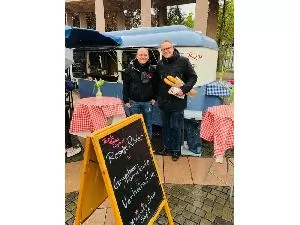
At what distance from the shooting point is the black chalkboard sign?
2.22 m

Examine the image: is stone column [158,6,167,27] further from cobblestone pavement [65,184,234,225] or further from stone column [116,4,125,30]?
cobblestone pavement [65,184,234,225]

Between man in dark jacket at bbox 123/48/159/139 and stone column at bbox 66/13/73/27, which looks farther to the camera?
stone column at bbox 66/13/73/27

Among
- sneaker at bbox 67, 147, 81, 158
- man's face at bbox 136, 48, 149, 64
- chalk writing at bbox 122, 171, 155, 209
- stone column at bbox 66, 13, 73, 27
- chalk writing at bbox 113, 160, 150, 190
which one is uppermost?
stone column at bbox 66, 13, 73, 27

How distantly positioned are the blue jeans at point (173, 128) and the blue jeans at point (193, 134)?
353mm

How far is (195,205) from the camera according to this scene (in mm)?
3363

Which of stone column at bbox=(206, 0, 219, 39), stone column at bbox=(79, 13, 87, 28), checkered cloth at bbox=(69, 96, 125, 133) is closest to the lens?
checkered cloth at bbox=(69, 96, 125, 133)

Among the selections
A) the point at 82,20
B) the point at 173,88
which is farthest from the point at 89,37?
the point at 82,20

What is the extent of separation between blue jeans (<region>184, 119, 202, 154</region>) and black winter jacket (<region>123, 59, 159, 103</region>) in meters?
0.77

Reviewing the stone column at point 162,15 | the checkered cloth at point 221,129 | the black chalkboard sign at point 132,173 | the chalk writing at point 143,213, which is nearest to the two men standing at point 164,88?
the checkered cloth at point 221,129

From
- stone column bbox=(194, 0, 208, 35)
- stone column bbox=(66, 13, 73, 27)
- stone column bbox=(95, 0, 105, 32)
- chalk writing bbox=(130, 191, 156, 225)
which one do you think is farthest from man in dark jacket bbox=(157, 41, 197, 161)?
stone column bbox=(66, 13, 73, 27)

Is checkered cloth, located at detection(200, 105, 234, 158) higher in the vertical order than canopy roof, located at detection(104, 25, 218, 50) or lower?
lower

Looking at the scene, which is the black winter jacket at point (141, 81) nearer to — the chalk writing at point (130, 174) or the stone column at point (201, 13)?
the chalk writing at point (130, 174)
